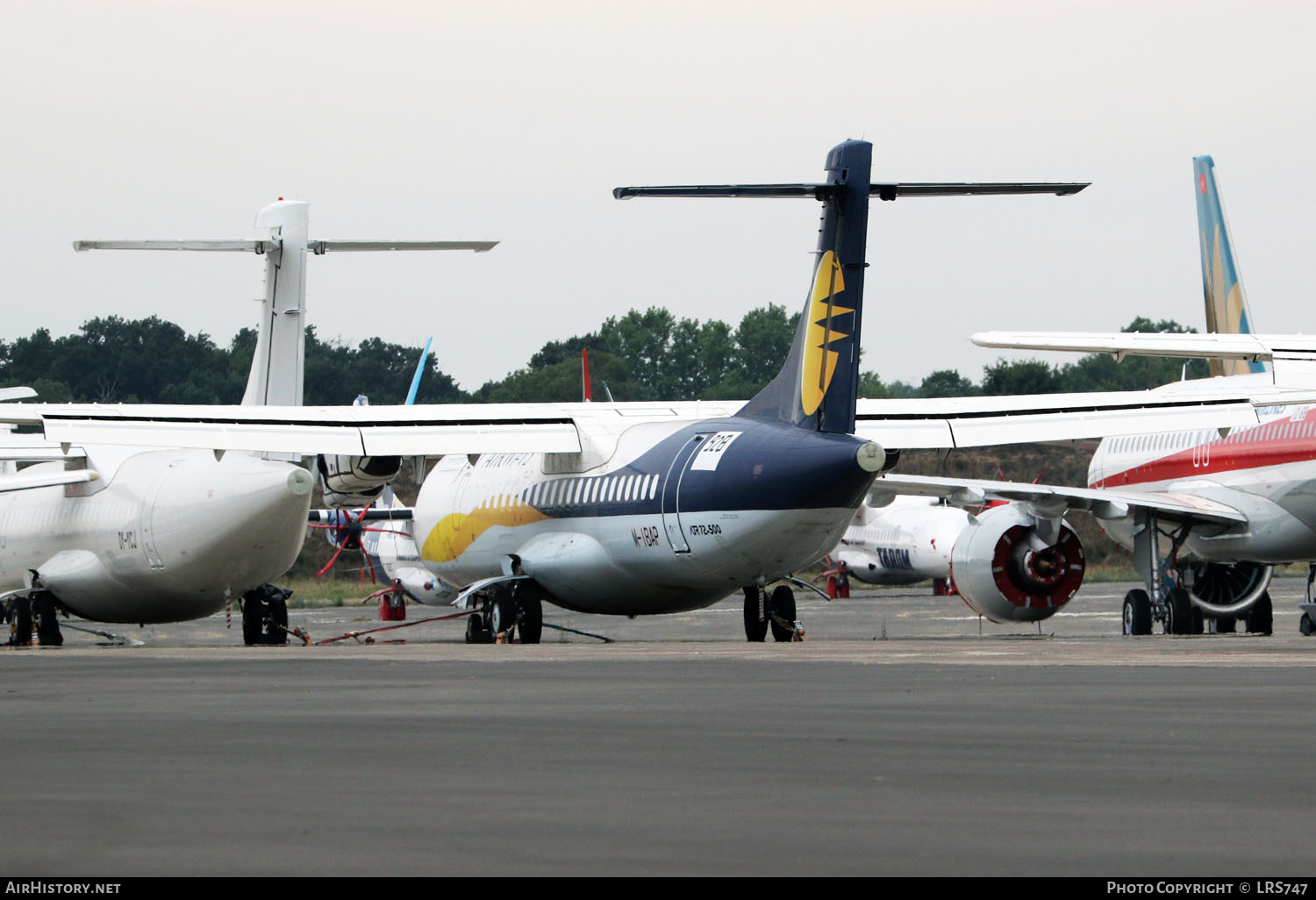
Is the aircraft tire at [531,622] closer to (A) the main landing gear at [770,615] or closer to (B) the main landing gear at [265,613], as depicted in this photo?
(A) the main landing gear at [770,615]

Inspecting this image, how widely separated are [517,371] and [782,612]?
101148mm

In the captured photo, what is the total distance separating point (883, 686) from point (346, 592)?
2432 inches

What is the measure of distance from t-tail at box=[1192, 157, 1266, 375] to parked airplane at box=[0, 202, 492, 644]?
13.7 metres

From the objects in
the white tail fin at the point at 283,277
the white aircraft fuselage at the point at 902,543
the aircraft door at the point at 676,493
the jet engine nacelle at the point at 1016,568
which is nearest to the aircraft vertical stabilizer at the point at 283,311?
the white tail fin at the point at 283,277

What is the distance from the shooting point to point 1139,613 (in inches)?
1200

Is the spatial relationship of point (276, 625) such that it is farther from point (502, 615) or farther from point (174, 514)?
point (502, 615)

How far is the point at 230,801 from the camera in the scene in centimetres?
777

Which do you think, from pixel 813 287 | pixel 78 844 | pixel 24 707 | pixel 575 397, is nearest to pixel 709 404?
pixel 813 287

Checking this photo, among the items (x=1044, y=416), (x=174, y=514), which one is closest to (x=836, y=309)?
(x=1044, y=416)

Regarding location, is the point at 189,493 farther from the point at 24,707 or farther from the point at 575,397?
the point at 575,397

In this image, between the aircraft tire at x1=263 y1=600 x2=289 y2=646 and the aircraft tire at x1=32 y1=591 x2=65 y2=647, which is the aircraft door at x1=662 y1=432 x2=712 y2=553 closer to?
the aircraft tire at x1=263 y1=600 x2=289 y2=646

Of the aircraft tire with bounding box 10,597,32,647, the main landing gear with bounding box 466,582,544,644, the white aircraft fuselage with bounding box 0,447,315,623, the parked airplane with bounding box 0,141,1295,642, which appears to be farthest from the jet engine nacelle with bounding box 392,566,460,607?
the main landing gear with bounding box 466,582,544,644

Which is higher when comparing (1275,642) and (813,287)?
(813,287)

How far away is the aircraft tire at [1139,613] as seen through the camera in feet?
99.8
